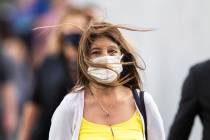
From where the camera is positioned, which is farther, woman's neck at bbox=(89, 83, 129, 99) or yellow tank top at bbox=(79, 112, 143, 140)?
woman's neck at bbox=(89, 83, 129, 99)

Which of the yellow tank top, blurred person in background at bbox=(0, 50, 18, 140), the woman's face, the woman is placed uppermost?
the woman's face

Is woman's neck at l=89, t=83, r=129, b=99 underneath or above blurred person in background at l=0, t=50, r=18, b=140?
above

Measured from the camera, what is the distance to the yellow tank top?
23.5 feet

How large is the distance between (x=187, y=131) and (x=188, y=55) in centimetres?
535

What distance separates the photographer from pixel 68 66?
10391 millimetres

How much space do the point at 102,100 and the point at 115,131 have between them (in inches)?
8.8

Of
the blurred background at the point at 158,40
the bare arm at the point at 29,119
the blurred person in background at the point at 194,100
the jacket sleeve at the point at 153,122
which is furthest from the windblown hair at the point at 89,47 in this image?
the blurred background at the point at 158,40

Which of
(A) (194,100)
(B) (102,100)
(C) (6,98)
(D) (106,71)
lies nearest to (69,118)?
(B) (102,100)

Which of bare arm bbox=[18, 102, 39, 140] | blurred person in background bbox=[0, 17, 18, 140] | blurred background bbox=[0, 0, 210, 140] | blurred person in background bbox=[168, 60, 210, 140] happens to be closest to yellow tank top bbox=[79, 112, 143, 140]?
blurred person in background bbox=[168, 60, 210, 140]

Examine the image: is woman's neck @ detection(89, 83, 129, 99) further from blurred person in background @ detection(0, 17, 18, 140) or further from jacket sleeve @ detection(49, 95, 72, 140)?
blurred person in background @ detection(0, 17, 18, 140)

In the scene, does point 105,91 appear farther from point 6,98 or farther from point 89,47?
point 6,98

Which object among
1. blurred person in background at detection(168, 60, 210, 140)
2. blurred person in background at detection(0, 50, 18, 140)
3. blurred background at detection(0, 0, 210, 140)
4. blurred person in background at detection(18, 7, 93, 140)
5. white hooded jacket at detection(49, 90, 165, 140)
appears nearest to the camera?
white hooded jacket at detection(49, 90, 165, 140)

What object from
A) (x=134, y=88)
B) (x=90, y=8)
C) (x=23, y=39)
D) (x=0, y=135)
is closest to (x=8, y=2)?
(x=23, y=39)

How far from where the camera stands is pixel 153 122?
744cm
